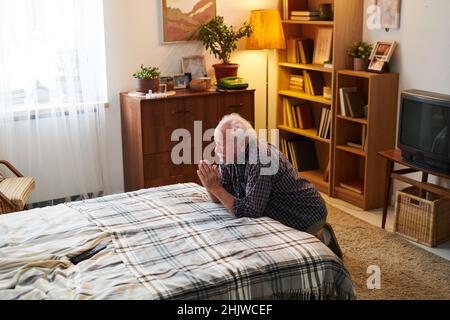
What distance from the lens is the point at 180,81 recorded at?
17.7 feet

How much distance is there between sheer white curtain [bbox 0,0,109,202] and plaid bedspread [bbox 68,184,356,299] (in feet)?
5.88

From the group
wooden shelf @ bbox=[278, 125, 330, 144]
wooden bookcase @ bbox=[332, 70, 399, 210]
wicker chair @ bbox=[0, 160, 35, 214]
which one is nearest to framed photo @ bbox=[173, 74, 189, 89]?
wooden shelf @ bbox=[278, 125, 330, 144]

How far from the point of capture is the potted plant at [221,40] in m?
5.33

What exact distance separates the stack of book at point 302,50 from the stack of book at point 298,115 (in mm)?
421

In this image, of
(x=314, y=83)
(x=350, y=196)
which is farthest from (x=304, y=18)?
(x=350, y=196)

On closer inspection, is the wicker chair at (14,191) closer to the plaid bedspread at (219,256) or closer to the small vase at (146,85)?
the plaid bedspread at (219,256)

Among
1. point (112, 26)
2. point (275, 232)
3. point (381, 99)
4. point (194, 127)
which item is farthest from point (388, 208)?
point (112, 26)

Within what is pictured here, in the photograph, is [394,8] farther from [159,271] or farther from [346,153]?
[159,271]

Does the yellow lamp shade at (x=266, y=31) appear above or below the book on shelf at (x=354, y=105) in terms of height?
above

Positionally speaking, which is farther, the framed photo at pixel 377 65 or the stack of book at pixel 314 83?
→ the stack of book at pixel 314 83

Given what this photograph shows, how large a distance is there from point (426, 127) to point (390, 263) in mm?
988

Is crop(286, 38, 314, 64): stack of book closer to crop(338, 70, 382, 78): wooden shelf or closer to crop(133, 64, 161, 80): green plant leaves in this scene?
crop(338, 70, 382, 78): wooden shelf

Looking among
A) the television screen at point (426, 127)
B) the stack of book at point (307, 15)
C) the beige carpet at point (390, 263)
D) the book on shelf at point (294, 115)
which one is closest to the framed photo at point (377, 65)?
the television screen at point (426, 127)

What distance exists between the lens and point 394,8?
4762mm
